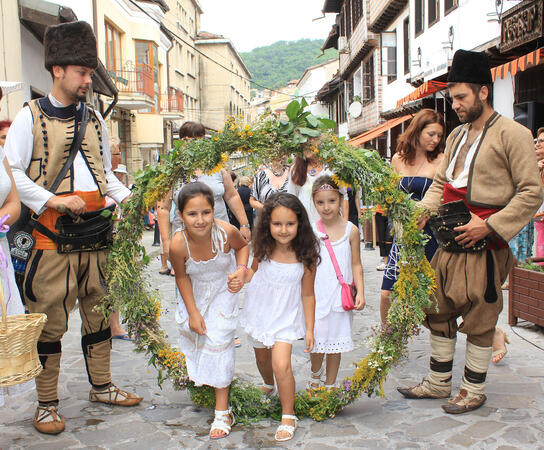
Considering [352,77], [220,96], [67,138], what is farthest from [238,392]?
[220,96]

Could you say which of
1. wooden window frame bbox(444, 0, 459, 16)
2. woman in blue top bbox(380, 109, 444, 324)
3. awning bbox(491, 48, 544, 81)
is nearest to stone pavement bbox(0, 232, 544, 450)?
woman in blue top bbox(380, 109, 444, 324)

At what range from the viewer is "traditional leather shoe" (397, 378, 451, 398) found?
4258mm

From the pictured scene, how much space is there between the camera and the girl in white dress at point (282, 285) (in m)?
3.85

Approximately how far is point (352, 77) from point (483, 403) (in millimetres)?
26571

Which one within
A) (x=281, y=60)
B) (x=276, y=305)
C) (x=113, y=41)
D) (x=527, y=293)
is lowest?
(x=527, y=293)

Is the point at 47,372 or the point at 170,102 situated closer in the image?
the point at 47,372

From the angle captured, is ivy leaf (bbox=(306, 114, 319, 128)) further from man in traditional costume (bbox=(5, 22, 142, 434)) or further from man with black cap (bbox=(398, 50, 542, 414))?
man in traditional costume (bbox=(5, 22, 142, 434))

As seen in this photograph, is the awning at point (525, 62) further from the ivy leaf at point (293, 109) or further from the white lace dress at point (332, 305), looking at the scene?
the ivy leaf at point (293, 109)

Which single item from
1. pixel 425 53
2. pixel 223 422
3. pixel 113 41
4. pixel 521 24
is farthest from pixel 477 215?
pixel 113 41

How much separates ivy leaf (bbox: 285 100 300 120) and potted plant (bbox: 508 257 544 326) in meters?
3.33

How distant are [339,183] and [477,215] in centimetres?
96

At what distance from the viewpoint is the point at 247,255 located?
3.95m

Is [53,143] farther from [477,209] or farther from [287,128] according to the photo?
[477,209]

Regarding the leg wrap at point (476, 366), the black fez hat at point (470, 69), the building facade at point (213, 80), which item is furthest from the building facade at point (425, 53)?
the building facade at point (213, 80)
